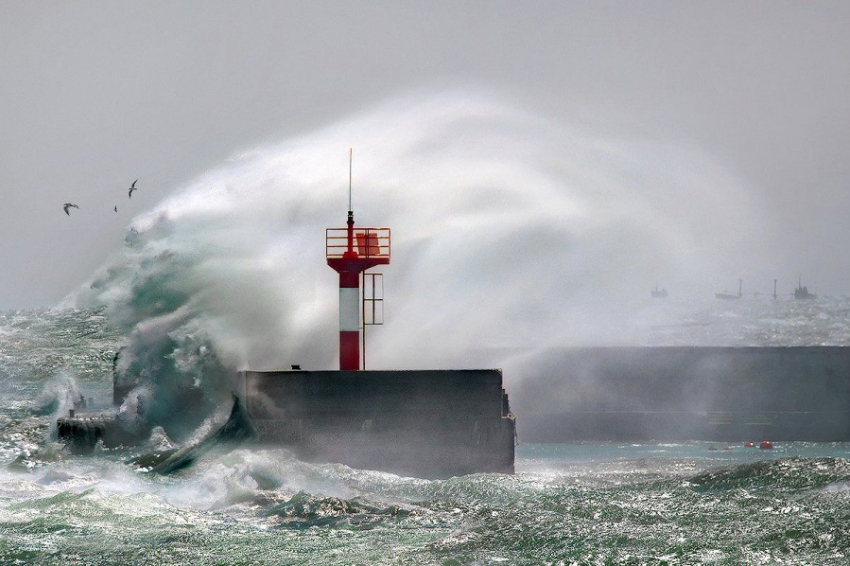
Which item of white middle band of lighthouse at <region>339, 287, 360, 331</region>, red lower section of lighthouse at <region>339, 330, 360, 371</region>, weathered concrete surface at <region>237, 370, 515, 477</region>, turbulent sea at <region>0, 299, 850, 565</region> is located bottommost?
turbulent sea at <region>0, 299, 850, 565</region>

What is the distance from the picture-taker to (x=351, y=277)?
900 inches

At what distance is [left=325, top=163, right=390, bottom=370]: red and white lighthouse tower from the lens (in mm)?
22703

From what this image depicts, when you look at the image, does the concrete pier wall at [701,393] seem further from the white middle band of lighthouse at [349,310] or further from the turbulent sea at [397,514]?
the turbulent sea at [397,514]

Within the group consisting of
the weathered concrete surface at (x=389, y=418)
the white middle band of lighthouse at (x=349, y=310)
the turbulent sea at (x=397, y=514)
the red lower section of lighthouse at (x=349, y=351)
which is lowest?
the turbulent sea at (x=397, y=514)

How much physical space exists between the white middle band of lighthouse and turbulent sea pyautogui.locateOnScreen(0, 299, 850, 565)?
10.5 feet

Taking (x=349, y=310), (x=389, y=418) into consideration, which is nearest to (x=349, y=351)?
(x=349, y=310)

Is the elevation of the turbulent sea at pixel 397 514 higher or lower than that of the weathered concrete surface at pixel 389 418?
lower

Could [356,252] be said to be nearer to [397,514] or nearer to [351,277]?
[351,277]

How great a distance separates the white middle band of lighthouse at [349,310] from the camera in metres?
22.7

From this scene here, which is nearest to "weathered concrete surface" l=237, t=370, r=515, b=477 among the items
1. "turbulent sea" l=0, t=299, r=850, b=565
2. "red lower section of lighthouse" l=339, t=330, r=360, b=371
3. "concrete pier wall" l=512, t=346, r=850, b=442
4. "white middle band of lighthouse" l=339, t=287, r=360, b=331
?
"turbulent sea" l=0, t=299, r=850, b=565

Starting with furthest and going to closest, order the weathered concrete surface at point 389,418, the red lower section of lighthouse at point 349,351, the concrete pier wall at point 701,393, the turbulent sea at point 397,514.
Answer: the concrete pier wall at point 701,393
the red lower section of lighthouse at point 349,351
the weathered concrete surface at point 389,418
the turbulent sea at point 397,514

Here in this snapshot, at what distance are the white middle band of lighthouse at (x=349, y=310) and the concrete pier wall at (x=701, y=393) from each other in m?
15.3

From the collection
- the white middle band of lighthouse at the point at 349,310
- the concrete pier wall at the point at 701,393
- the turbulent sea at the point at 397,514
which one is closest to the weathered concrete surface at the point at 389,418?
the turbulent sea at the point at 397,514

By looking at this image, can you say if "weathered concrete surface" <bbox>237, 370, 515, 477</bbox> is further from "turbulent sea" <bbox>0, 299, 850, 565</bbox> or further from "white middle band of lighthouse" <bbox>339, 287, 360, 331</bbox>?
"white middle band of lighthouse" <bbox>339, 287, 360, 331</bbox>
